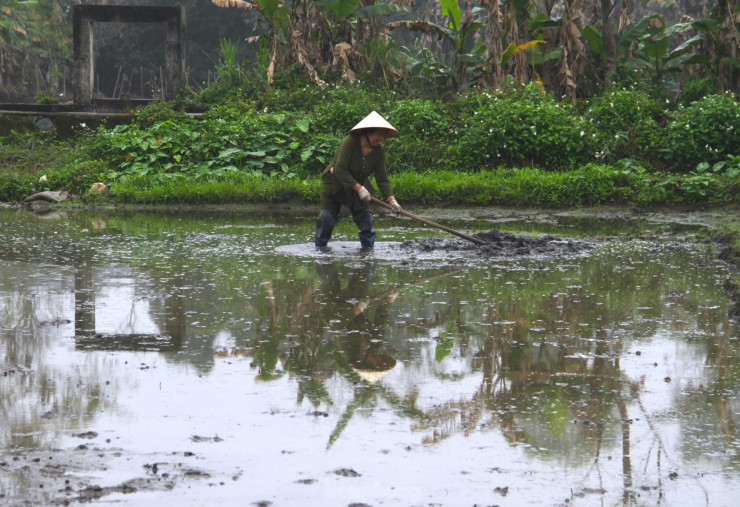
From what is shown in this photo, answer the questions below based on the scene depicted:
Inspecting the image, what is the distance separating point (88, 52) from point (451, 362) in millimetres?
16937

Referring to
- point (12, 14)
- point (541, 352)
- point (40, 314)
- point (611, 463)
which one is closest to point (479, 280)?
point (541, 352)

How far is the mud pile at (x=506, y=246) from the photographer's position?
31.9ft

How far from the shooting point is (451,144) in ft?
55.2

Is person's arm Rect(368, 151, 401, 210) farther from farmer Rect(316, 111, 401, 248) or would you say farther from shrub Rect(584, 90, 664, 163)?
shrub Rect(584, 90, 664, 163)

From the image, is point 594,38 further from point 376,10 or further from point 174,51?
point 174,51

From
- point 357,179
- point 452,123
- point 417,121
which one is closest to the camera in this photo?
point 357,179

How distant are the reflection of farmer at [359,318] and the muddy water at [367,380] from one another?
0.08ft

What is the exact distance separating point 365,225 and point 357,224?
112 millimetres

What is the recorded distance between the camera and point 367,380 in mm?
4969

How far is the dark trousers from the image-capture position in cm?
1011

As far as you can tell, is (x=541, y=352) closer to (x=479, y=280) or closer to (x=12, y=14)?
(x=479, y=280)

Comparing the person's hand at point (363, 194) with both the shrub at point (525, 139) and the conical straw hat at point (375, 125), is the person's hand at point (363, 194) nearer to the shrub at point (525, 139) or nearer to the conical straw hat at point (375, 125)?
the conical straw hat at point (375, 125)

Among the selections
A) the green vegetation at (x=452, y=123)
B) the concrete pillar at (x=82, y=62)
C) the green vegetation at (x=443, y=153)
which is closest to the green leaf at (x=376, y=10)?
the green vegetation at (x=452, y=123)

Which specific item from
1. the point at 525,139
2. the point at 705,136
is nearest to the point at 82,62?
the point at 525,139
